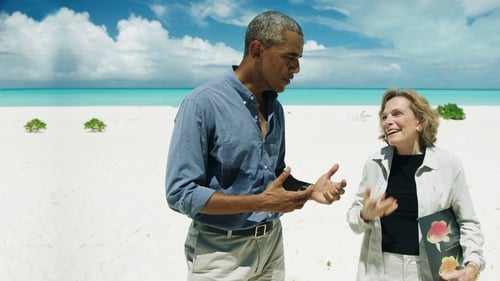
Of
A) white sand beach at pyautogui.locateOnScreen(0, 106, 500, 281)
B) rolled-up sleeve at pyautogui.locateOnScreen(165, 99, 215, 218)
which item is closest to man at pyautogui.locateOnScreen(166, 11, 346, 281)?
rolled-up sleeve at pyautogui.locateOnScreen(165, 99, 215, 218)

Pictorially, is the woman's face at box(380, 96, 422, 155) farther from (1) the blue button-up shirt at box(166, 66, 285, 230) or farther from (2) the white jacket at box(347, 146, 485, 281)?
(1) the blue button-up shirt at box(166, 66, 285, 230)

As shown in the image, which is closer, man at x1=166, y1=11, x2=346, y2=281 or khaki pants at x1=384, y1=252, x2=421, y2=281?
man at x1=166, y1=11, x2=346, y2=281

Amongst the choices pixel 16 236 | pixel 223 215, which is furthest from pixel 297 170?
pixel 223 215

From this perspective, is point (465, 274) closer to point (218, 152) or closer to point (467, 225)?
point (467, 225)

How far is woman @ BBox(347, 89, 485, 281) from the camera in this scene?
265cm

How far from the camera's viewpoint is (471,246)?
8.68 ft

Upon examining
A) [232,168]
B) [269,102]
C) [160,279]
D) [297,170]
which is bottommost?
[160,279]

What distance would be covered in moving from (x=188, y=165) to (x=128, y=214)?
5.74m

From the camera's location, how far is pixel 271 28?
7.48 feet

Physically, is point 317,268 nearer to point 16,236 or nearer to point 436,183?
point 436,183

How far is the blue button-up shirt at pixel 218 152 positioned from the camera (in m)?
2.13

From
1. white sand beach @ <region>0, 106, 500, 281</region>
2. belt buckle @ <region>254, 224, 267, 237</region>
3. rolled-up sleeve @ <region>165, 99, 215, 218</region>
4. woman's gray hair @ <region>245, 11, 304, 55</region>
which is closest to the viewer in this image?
rolled-up sleeve @ <region>165, 99, 215, 218</region>

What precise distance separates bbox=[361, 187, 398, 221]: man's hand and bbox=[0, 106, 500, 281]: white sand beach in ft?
8.86

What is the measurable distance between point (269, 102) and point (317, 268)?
3.31 m
